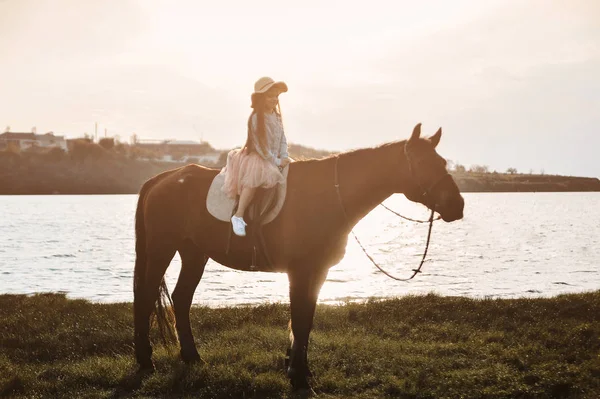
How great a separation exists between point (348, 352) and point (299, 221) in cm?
289

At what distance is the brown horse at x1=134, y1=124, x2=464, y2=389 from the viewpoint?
8.05 meters

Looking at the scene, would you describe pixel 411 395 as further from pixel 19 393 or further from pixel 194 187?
pixel 19 393

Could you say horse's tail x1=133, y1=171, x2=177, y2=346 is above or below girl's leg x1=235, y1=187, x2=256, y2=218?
below

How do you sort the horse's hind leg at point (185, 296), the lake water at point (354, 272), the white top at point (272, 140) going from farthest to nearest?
the lake water at point (354, 272) → the horse's hind leg at point (185, 296) → the white top at point (272, 140)

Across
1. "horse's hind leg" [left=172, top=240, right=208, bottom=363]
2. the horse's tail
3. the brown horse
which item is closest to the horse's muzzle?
the brown horse

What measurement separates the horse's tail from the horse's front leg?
238 centimetres

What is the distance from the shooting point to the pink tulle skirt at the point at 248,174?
330 inches

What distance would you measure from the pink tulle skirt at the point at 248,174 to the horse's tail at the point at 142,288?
1709mm

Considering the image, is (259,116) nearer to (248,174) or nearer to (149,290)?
(248,174)

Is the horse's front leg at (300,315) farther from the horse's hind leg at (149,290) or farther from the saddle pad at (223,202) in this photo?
the horse's hind leg at (149,290)

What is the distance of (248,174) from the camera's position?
8.42 metres

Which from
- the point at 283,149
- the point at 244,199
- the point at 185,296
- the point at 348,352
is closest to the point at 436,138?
the point at 283,149

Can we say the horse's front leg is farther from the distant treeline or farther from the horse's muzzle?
the distant treeline

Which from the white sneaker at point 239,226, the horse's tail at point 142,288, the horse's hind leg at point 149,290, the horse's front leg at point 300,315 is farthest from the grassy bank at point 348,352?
the white sneaker at point 239,226
